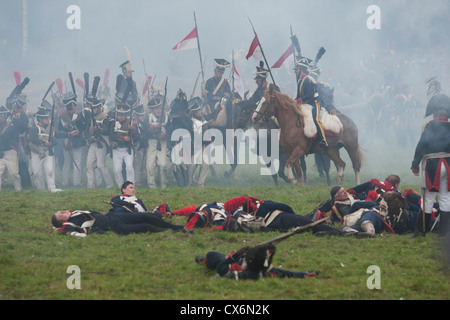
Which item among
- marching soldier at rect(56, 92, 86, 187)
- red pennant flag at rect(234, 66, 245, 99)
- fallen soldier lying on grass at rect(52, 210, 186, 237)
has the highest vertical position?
red pennant flag at rect(234, 66, 245, 99)

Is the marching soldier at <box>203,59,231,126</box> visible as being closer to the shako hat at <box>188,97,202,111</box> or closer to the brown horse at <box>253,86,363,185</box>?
the shako hat at <box>188,97,202,111</box>

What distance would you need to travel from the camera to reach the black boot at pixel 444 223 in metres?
8.33

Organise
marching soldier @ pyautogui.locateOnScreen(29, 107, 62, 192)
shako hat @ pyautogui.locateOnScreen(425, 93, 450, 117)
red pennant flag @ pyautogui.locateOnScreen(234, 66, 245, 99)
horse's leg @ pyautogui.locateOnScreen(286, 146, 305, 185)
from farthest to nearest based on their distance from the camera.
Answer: red pennant flag @ pyautogui.locateOnScreen(234, 66, 245, 99)
marching soldier @ pyautogui.locateOnScreen(29, 107, 62, 192)
horse's leg @ pyautogui.locateOnScreen(286, 146, 305, 185)
shako hat @ pyautogui.locateOnScreen(425, 93, 450, 117)

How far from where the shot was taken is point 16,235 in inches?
351

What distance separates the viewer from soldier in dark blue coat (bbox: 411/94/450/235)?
8.29 meters

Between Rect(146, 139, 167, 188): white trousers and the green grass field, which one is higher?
Rect(146, 139, 167, 188): white trousers

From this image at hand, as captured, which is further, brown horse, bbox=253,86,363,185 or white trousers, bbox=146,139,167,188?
white trousers, bbox=146,139,167,188

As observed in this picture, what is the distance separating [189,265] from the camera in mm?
7078

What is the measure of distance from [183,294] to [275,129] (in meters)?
9.03

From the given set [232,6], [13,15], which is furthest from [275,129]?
[232,6]

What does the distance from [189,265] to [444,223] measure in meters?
3.79

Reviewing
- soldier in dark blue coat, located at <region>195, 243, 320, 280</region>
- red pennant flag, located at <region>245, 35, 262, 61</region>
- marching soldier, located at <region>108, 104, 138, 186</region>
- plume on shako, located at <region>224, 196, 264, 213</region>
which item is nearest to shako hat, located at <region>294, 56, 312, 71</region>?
red pennant flag, located at <region>245, 35, 262, 61</region>

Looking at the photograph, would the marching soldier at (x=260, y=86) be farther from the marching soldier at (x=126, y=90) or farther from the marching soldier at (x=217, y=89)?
the marching soldier at (x=126, y=90)
